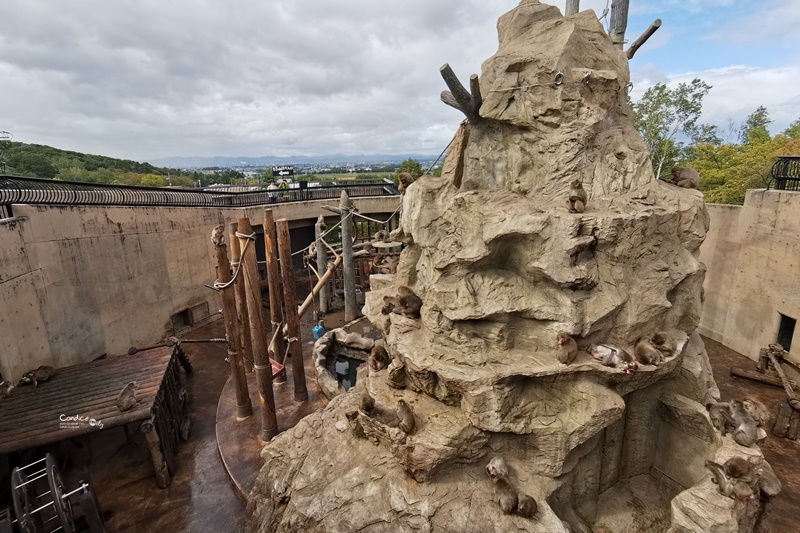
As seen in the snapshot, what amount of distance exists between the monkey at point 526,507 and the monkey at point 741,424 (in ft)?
11.2

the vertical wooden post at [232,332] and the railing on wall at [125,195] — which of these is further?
the railing on wall at [125,195]

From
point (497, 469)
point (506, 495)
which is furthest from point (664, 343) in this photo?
point (506, 495)

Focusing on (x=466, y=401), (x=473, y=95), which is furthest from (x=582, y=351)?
(x=473, y=95)

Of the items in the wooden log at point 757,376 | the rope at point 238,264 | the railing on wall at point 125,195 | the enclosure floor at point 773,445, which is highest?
the railing on wall at point 125,195

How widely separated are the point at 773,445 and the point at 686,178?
689 centimetres

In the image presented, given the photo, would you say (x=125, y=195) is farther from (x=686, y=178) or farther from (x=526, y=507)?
(x=686, y=178)

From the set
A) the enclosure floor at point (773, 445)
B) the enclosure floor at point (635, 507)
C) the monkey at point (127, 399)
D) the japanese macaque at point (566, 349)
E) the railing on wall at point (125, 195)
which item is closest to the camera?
the japanese macaque at point (566, 349)

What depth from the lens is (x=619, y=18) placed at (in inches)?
382

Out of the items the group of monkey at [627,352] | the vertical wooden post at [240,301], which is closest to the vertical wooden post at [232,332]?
the vertical wooden post at [240,301]

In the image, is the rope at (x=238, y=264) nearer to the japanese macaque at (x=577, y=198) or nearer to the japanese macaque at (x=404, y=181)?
the japanese macaque at (x=404, y=181)

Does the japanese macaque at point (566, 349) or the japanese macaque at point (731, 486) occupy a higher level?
the japanese macaque at point (566, 349)

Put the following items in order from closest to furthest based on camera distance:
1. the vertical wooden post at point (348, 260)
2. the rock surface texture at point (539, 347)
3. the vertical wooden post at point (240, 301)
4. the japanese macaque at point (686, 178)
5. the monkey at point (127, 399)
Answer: the rock surface texture at point (539, 347) < the japanese macaque at point (686, 178) < the monkey at point (127, 399) < the vertical wooden post at point (240, 301) < the vertical wooden post at point (348, 260)

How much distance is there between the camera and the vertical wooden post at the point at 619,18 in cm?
959

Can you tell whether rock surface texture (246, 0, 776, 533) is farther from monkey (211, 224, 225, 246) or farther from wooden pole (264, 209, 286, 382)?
monkey (211, 224, 225, 246)
